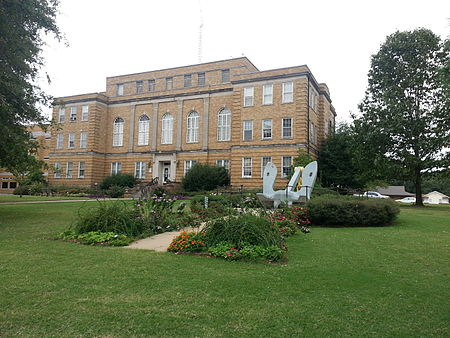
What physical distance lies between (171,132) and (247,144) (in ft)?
33.3

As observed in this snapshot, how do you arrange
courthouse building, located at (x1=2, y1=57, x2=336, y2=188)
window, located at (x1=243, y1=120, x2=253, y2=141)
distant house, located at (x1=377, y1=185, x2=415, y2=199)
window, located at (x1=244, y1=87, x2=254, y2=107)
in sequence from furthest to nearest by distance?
distant house, located at (x1=377, y1=185, x2=415, y2=199)
window, located at (x1=244, y1=87, x2=254, y2=107)
window, located at (x1=243, y1=120, x2=253, y2=141)
courthouse building, located at (x1=2, y1=57, x2=336, y2=188)

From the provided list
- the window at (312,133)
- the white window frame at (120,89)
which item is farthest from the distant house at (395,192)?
the white window frame at (120,89)

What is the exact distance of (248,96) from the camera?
33.8 meters

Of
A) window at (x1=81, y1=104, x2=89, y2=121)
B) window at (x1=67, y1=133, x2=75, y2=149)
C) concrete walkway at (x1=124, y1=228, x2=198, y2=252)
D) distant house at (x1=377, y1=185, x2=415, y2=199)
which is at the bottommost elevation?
concrete walkway at (x1=124, y1=228, x2=198, y2=252)

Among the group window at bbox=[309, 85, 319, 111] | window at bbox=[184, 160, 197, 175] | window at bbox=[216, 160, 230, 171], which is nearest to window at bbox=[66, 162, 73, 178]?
window at bbox=[184, 160, 197, 175]

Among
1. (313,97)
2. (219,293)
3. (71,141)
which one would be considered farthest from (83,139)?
(219,293)

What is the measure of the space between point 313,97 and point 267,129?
6041mm

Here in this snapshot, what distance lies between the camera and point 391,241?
930 centimetres

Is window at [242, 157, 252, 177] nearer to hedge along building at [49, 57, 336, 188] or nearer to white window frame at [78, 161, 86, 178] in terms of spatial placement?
hedge along building at [49, 57, 336, 188]

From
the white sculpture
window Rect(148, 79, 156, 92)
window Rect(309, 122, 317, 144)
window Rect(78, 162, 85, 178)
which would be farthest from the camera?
window Rect(148, 79, 156, 92)

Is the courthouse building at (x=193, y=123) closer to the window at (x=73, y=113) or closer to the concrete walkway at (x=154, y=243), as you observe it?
the window at (x=73, y=113)

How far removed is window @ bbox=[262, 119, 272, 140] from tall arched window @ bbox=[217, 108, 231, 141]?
A: 4290 mm

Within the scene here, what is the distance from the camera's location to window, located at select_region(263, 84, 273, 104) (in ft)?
108

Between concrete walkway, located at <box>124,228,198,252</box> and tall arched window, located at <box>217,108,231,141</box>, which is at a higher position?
tall arched window, located at <box>217,108,231,141</box>
